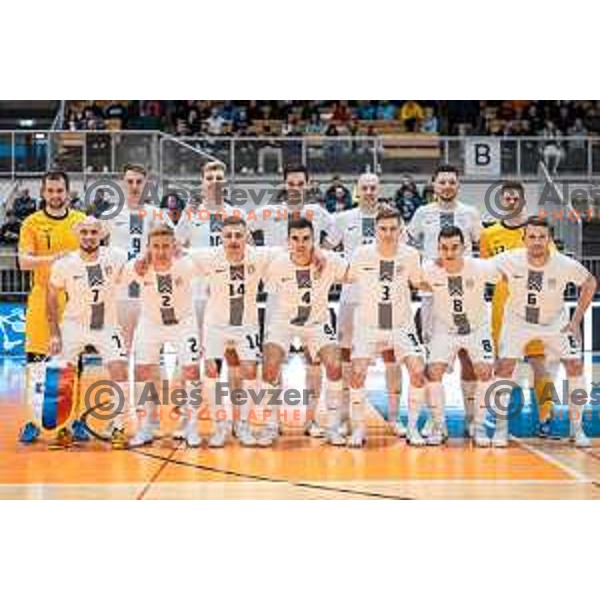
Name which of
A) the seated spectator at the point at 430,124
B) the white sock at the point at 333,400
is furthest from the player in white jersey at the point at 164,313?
the seated spectator at the point at 430,124

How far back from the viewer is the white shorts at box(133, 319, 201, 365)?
829 cm

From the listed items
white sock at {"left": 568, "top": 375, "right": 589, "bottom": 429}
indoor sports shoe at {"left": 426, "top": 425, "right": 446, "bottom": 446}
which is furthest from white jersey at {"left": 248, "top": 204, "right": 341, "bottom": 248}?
white sock at {"left": 568, "top": 375, "right": 589, "bottom": 429}

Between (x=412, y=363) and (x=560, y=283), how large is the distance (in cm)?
132

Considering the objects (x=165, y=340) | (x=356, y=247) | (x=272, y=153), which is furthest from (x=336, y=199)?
(x=165, y=340)

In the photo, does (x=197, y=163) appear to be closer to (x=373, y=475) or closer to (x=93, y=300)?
(x=93, y=300)

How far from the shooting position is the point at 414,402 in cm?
843

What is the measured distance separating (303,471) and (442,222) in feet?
8.47

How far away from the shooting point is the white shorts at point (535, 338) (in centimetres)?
842

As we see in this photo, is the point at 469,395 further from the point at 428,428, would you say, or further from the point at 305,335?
the point at 305,335

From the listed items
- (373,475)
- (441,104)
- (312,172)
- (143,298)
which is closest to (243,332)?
(143,298)

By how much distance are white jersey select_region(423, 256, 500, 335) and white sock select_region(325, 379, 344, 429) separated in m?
0.89

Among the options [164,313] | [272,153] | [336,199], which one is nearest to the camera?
[164,313]

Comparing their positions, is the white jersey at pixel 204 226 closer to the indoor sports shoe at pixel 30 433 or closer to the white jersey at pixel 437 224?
the white jersey at pixel 437 224

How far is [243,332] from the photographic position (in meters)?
8.31
